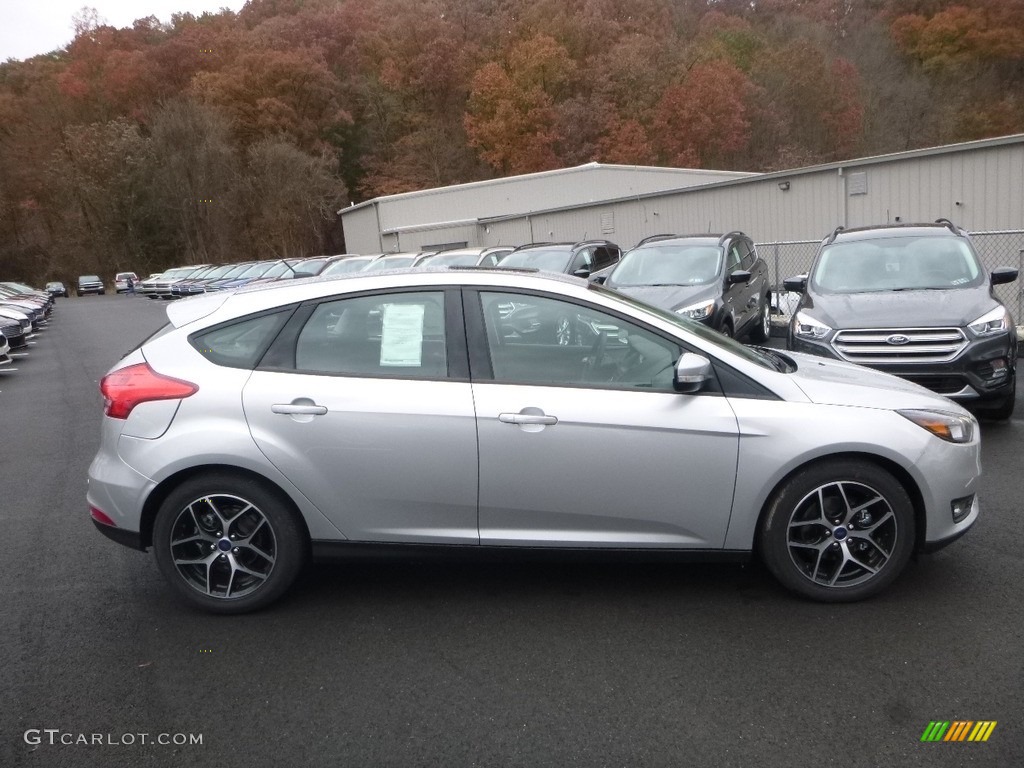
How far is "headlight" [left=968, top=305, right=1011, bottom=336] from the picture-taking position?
7.78 metres

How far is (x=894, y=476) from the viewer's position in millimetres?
4359

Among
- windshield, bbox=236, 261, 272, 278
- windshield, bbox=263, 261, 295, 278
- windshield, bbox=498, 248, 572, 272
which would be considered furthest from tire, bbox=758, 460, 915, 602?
windshield, bbox=236, 261, 272, 278

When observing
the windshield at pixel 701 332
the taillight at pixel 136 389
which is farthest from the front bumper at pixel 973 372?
the taillight at pixel 136 389

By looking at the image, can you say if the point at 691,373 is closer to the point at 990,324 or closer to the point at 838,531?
the point at 838,531

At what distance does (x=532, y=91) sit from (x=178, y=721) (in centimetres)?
5176

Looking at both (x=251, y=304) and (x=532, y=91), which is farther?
(x=532, y=91)

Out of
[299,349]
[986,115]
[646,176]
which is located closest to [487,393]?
[299,349]

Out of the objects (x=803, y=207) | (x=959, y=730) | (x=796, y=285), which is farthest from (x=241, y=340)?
(x=803, y=207)

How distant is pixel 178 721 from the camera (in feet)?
11.8

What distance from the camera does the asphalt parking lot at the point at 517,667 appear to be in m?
3.35

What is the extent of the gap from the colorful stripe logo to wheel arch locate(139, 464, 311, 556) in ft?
9.31

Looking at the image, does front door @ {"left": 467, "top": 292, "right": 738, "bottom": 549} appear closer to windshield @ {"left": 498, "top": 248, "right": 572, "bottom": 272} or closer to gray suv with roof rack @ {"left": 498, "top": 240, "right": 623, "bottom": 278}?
gray suv with roof rack @ {"left": 498, "top": 240, "right": 623, "bottom": 278}

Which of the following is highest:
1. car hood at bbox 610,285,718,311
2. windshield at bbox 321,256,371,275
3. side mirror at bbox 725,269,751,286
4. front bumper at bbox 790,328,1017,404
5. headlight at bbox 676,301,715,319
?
windshield at bbox 321,256,371,275

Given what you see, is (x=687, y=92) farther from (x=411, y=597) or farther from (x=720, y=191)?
(x=411, y=597)
